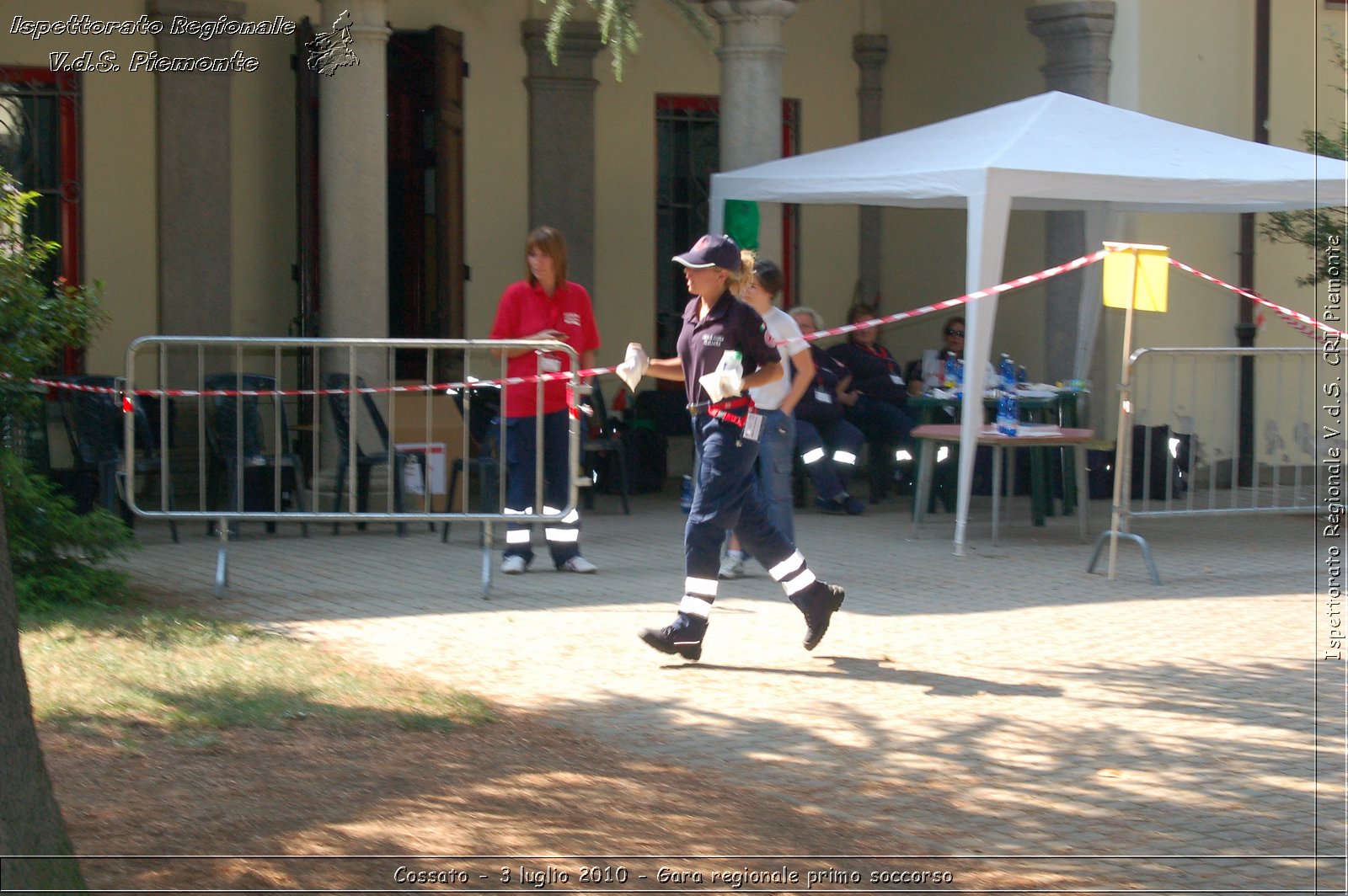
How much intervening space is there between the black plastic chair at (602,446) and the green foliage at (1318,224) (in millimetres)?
5218

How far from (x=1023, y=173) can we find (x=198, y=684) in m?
5.92

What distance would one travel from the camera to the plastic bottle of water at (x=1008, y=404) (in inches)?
413

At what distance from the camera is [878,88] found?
15.5 metres

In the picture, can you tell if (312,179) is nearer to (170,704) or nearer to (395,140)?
(395,140)

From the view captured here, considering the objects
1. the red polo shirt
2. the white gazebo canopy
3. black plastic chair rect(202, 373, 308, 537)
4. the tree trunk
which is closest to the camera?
the tree trunk

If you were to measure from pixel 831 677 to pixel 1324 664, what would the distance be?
228 cm

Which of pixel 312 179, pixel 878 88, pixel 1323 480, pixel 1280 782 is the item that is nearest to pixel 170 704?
pixel 1280 782

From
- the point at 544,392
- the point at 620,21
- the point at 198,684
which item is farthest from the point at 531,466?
the point at 620,21

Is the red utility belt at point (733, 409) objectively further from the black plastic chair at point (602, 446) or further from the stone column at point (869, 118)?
the stone column at point (869, 118)

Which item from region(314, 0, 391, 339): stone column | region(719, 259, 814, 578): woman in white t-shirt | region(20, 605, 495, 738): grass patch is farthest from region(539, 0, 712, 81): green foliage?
region(314, 0, 391, 339): stone column

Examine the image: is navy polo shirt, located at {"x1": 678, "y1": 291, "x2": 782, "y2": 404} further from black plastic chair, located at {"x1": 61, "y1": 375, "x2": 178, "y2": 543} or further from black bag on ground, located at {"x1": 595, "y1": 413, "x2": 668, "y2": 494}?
black bag on ground, located at {"x1": 595, "y1": 413, "x2": 668, "y2": 494}

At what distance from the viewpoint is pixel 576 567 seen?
9109mm

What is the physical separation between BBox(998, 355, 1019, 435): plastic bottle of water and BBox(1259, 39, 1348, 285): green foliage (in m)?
2.33

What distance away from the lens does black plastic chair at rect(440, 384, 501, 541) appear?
10070 mm
